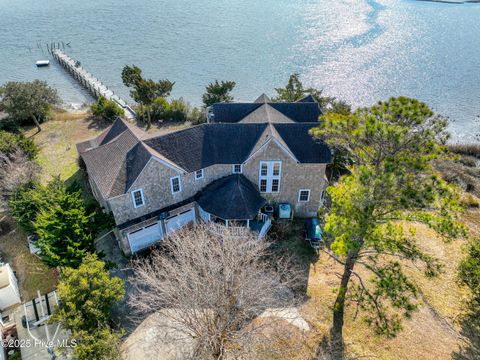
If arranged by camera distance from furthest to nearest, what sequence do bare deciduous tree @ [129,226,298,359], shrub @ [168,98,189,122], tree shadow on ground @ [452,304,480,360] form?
shrub @ [168,98,189,122], tree shadow on ground @ [452,304,480,360], bare deciduous tree @ [129,226,298,359]

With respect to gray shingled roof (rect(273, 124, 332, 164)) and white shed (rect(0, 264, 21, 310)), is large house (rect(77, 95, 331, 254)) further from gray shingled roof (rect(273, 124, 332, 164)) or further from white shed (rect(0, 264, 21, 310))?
white shed (rect(0, 264, 21, 310))

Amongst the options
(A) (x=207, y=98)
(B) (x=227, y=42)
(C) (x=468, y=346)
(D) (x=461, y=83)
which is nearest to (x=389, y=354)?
(C) (x=468, y=346)

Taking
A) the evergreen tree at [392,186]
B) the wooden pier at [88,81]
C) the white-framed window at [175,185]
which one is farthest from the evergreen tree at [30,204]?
the wooden pier at [88,81]

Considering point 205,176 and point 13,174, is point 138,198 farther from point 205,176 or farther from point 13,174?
point 13,174

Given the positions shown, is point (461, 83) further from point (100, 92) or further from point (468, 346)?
point (100, 92)

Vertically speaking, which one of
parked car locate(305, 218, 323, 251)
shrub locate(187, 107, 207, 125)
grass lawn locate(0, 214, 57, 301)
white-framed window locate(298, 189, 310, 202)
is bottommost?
grass lawn locate(0, 214, 57, 301)

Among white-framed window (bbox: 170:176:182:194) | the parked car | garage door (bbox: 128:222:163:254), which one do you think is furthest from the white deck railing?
the parked car
